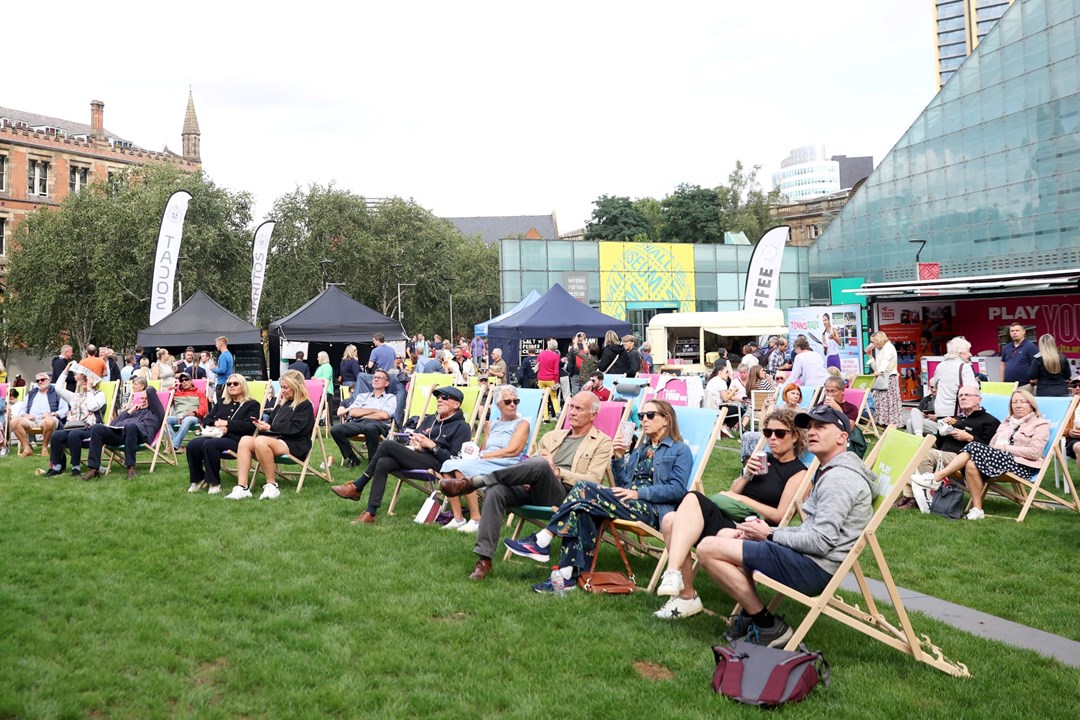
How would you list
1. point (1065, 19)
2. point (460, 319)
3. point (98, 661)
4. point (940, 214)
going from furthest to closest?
point (460, 319), point (940, 214), point (1065, 19), point (98, 661)

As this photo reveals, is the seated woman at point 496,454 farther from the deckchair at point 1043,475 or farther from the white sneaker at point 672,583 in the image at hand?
the deckchair at point 1043,475

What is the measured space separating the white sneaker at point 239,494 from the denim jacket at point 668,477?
13.5ft

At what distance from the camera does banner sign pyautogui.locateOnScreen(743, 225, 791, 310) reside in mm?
23484

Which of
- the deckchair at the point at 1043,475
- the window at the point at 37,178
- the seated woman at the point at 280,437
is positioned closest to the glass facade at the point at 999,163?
the deckchair at the point at 1043,475

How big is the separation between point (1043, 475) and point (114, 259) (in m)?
35.9

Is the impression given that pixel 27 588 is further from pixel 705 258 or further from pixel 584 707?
pixel 705 258

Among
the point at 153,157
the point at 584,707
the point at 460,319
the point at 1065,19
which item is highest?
the point at 153,157

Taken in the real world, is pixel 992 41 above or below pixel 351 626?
above

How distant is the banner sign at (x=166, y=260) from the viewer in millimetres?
20484

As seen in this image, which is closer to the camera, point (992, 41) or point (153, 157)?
point (992, 41)

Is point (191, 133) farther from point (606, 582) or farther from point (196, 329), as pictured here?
point (606, 582)

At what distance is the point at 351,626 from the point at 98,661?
1132 millimetres

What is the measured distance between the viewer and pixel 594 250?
41438 mm

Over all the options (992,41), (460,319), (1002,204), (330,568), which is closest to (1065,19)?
(992,41)
